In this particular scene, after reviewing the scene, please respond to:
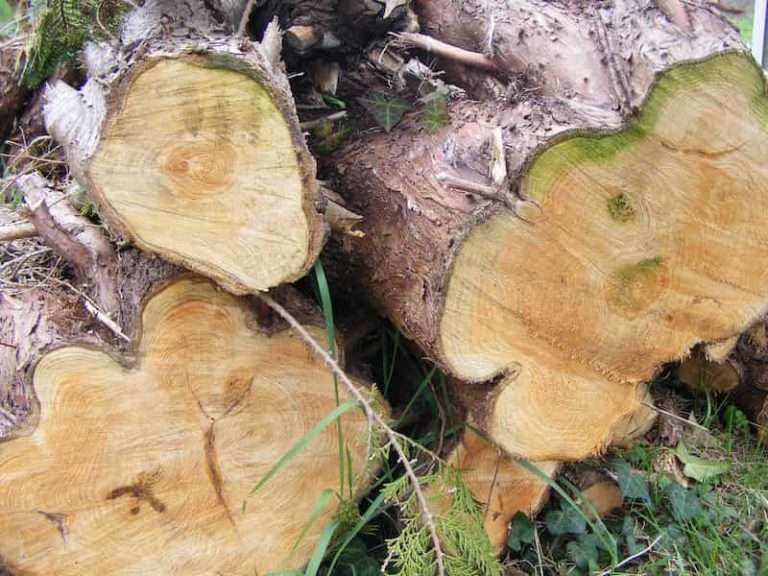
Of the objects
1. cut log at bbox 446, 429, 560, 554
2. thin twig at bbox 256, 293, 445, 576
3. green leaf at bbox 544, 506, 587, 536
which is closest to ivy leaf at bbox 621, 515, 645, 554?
green leaf at bbox 544, 506, 587, 536

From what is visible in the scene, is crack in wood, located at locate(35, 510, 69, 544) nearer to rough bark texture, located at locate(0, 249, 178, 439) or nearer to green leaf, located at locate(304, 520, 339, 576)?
rough bark texture, located at locate(0, 249, 178, 439)

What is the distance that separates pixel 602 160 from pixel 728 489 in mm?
1094

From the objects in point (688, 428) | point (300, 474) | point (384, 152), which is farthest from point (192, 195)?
point (688, 428)

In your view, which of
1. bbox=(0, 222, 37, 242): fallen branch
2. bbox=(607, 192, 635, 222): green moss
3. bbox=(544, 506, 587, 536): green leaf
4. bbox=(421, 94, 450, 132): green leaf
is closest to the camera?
bbox=(607, 192, 635, 222): green moss

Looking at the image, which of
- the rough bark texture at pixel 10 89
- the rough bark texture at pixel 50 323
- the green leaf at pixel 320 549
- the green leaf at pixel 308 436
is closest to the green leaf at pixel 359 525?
the green leaf at pixel 320 549

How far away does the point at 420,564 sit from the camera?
151 cm

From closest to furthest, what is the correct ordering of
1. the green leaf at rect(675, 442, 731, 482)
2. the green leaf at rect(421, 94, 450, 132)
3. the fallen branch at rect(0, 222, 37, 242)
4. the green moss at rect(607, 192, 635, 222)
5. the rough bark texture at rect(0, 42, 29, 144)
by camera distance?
the green moss at rect(607, 192, 635, 222)
the green leaf at rect(421, 94, 450, 132)
the fallen branch at rect(0, 222, 37, 242)
the green leaf at rect(675, 442, 731, 482)
the rough bark texture at rect(0, 42, 29, 144)

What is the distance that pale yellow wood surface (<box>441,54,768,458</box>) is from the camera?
1.45m

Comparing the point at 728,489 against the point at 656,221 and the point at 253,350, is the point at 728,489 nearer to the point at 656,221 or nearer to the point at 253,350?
the point at 656,221

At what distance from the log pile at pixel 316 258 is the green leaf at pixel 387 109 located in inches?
1.6

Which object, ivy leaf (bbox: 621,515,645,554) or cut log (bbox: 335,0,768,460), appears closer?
cut log (bbox: 335,0,768,460)

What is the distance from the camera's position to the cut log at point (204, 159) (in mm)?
1364

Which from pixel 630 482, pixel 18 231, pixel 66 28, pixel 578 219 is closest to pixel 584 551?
pixel 630 482

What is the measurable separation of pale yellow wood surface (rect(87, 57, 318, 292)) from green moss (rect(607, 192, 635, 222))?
20.7 inches
